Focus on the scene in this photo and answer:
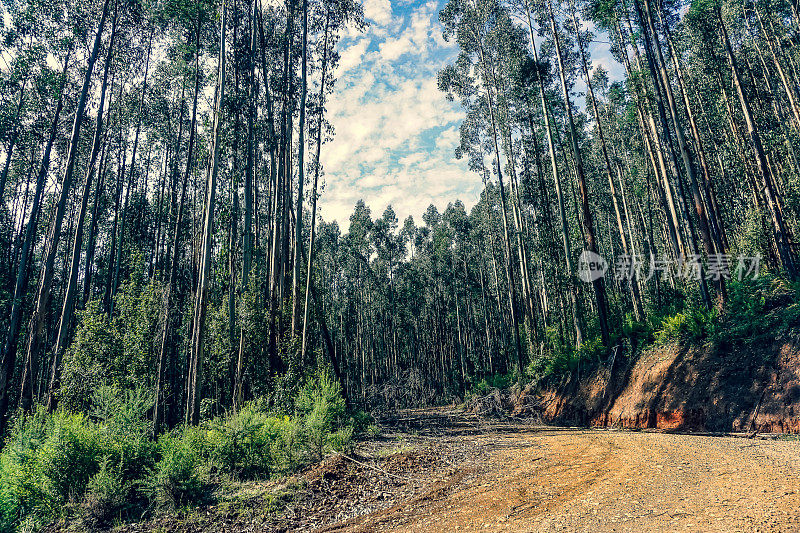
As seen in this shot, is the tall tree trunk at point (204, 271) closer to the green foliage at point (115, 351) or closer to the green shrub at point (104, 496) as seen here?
the green foliage at point (115, 351)

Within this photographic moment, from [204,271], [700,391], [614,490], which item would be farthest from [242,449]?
[700,391]

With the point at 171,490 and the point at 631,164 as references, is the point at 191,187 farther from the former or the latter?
the point at 631,164

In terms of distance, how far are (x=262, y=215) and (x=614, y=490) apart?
25.7 metres

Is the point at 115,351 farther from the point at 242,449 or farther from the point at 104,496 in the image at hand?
the point at 104,496

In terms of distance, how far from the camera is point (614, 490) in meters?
4.21

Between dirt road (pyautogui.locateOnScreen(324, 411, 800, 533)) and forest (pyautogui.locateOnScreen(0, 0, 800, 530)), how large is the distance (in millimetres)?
3200

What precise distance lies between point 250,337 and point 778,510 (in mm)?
12287

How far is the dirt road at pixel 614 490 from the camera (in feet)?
10.7

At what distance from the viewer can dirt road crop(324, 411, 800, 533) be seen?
3256 mm

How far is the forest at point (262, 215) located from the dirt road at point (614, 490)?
3200 mm

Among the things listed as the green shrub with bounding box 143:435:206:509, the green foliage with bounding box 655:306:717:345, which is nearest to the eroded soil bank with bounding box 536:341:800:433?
the green foliage with bounding box 655:306:717:345

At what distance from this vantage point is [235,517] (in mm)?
4801

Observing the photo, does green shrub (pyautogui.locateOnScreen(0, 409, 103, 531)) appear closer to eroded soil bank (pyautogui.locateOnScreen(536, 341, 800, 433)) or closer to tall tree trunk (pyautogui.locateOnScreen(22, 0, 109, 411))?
tall tree trunk (pyautogui.locateOnScreen(22, 0, 109, 411))

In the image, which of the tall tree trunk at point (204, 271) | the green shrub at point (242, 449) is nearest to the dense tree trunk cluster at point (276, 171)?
the tall tree trunk at point (204, 271)
